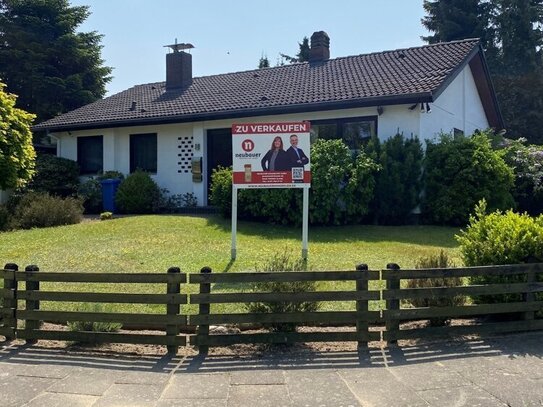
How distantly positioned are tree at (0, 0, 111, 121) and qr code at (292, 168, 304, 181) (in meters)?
26.3

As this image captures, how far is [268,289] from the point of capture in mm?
6016

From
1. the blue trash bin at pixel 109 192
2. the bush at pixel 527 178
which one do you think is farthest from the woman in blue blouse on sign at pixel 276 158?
the blue trash bin at pixel 109 192

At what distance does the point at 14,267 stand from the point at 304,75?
16122 millimetres

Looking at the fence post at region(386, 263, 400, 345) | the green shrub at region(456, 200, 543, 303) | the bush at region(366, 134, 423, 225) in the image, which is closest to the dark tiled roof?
the bush at region(366, 134, 423, 225)

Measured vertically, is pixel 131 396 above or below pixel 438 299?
below

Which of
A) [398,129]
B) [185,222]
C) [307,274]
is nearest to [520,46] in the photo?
[398,129]

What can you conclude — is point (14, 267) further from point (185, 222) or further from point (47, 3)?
point (47, 3)

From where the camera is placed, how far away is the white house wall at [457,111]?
1660 cm

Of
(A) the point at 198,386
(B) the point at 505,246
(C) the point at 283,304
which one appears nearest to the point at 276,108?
(B) the point at 505,246

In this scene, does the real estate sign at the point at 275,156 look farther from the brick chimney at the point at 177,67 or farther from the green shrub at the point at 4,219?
the brick chimney at the point at 177,67

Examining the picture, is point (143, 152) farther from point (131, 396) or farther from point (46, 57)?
point (131, 396)

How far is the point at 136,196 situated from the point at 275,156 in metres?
9.08

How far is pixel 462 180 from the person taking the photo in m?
14.3

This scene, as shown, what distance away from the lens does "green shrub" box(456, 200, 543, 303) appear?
6352 mm
